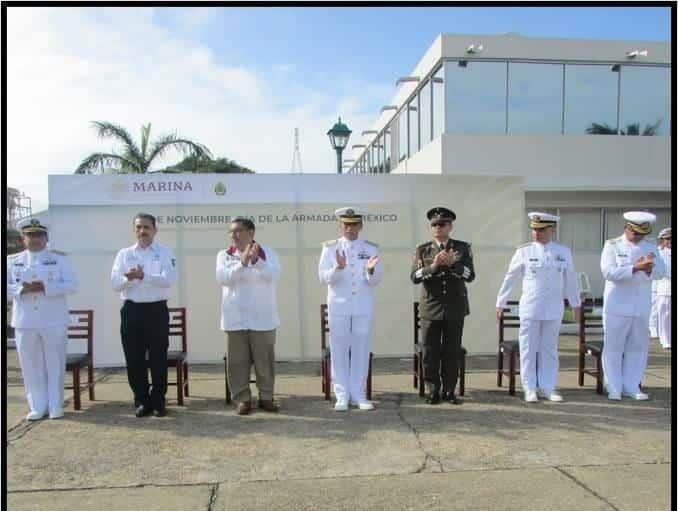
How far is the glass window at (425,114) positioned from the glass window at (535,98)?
182 centimetres

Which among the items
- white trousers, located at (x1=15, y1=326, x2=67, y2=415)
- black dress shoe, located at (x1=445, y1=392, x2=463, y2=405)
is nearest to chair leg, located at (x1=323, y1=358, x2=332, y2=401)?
black dress shoe, located at (x1=445, y1=392, x2=463, y2=405)

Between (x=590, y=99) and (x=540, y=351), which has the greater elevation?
(x=590, y=99)

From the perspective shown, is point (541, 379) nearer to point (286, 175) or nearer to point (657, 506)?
point (657, 506)

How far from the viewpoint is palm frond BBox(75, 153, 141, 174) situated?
49.5 ft

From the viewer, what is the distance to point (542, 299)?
576cm

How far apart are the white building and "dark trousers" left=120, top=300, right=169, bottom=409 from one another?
7.62 m

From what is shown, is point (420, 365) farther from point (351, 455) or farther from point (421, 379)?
point (351, 455)

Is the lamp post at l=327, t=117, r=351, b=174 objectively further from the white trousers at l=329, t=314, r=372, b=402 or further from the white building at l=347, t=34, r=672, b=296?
the white trousers at l=329, t=314, r=372, b=402

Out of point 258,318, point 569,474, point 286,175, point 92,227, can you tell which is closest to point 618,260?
point 569,474

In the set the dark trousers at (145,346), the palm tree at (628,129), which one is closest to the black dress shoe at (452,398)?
the dark trousers at (145,346)

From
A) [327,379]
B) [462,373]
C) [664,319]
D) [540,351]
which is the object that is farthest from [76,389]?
[664,319]

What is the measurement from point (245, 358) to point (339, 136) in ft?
16.5

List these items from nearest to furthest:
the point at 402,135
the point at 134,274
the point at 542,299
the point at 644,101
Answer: the point at 134,274
the point at 542,299
the point at 644,101
the point at 402,135

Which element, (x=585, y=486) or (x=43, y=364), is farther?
(x=43, y=364)
